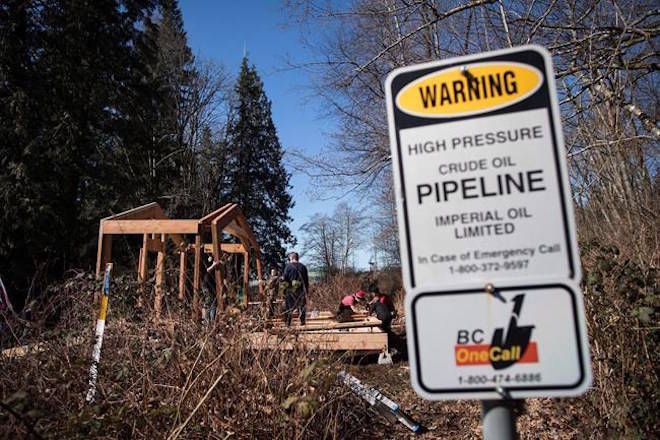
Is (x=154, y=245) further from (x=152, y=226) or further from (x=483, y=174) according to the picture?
(x=483, y=174)

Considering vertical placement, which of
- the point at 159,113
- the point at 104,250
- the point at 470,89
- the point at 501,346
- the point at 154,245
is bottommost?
the point at 501,346

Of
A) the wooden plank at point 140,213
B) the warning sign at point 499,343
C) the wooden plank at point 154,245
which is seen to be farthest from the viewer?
the wooden plank at point 154,245

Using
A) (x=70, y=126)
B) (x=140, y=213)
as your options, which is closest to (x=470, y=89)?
(x=140, y=213)

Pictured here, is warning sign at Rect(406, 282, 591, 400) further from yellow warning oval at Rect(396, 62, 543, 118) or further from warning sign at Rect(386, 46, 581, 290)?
yellow warning oval at Rect(396, 62, 543, 118)

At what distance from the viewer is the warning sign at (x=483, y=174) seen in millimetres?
1021

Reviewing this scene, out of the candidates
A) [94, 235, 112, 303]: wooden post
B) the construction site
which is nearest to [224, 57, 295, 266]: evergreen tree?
the construction site

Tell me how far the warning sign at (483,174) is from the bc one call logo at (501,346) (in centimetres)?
10

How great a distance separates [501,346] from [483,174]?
373mm

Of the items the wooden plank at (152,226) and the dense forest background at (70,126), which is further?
the dense forest background at (70,126)

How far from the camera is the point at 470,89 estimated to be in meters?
1.12

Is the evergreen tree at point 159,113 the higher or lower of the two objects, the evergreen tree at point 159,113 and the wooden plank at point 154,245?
the higher

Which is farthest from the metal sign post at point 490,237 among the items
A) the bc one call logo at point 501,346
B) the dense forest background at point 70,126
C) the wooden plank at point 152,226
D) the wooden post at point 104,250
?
the dense forest background at point 70,126

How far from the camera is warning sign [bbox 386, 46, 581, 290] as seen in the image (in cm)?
102

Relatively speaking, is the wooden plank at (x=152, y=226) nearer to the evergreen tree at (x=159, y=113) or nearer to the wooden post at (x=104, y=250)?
A: the wooden post at (x=104, y=250)
